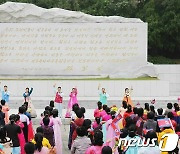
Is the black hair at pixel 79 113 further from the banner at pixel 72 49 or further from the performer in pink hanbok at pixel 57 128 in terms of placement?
the banner at pixel 72 49

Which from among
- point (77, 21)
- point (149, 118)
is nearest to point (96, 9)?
point (77, 21)

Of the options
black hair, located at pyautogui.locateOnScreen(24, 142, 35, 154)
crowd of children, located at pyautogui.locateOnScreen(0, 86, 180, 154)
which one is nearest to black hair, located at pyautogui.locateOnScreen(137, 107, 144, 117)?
crowd of children, located at pyautogui.locateOnScreen(0, 86, 180, 154)

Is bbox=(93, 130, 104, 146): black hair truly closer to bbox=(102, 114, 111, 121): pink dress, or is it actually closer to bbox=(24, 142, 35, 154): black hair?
bbox=(24, 142, 35, 154): black hair

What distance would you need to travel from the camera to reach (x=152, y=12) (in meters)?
26.4

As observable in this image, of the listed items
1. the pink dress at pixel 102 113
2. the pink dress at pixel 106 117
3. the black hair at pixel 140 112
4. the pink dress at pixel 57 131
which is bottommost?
the pink dress at pixel 57 131

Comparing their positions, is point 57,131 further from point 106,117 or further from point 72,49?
point 72,49

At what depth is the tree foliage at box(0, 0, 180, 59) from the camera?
2591cm

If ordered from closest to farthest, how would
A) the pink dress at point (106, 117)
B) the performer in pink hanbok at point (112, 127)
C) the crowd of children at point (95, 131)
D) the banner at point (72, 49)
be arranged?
the crowd of children at point (95, 131) → the performer in pink hanbok at point (112, 127) → the pink dress at point (106, 117) → the banner at point (72, 49)

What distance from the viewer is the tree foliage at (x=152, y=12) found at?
85.0 ft

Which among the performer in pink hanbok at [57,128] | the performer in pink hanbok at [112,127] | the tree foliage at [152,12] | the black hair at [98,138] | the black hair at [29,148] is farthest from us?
the tree foliage at [152,12]

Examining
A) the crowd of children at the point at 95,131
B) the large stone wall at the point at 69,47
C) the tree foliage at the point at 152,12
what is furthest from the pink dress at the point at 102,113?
the tree foliage at the point at 152,12

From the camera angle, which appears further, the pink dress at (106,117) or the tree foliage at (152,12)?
the tree foliage at (152,12)

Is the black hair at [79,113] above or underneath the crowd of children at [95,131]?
above

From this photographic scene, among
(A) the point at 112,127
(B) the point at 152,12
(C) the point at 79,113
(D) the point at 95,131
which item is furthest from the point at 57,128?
(B) the point at 152,12
